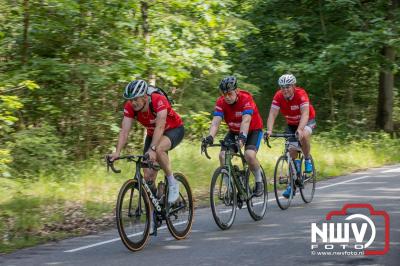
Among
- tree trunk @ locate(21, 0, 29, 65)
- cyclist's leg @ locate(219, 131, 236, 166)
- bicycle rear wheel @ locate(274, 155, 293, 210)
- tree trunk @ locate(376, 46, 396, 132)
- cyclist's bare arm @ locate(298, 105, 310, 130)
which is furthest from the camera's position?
tree trunk @ locate(376, 46, 396, 132)

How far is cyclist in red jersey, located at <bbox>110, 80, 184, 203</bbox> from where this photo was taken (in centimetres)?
786

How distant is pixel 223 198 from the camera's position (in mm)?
9195

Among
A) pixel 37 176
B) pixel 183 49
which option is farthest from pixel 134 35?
pixel 37 176

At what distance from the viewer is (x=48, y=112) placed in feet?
46.2

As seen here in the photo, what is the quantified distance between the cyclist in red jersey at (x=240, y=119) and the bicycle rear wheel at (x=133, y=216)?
Answer: 1.66 meters

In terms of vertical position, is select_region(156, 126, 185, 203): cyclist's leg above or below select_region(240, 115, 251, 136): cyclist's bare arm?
below

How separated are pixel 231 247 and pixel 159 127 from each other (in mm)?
1717

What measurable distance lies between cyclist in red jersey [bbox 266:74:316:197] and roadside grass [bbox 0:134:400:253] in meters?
2.03

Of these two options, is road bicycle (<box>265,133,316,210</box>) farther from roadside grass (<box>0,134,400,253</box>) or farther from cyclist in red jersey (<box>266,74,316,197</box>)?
roadside grass (<box>0,134,400,253</box>)

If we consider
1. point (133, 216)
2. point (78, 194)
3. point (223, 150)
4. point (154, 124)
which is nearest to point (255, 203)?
point (223, 150)

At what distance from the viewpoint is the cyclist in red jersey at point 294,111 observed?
10922 millimetres

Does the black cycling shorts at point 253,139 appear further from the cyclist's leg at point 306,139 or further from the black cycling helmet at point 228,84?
the cyclist's leg at point 306,139

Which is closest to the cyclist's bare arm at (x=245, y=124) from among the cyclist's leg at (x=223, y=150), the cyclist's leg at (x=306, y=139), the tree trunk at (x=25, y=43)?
the cyclist's leg at (x=223, y=150)

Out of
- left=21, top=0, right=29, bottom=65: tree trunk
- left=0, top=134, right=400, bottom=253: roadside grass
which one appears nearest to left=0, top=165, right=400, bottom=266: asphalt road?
left=0, top=134, right=400, bottom=253: roadside grass
